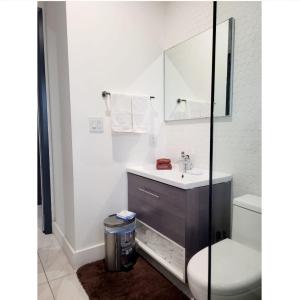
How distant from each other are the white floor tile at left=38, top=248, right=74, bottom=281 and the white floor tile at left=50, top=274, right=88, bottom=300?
7cm

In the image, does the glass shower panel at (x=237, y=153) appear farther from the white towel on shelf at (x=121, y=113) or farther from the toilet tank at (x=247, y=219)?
the white towel on shelf at (x=121, y=113)

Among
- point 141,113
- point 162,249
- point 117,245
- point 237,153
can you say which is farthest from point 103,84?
point 162,249

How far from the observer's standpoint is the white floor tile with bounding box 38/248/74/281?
1827 millimetres

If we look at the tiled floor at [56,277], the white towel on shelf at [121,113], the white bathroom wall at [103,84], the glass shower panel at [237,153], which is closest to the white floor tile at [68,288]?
the tiled floor at [56,277]

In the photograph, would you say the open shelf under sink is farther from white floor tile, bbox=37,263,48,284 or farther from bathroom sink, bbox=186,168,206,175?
white floor tile, bbox=37,263,48,284

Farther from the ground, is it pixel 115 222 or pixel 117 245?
pixel 115 222

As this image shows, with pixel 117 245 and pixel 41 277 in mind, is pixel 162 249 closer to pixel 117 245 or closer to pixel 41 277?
pixel 117 245

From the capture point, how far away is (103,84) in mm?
1966

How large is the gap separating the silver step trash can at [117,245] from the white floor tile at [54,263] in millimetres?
344

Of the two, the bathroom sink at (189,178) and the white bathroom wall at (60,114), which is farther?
the white bathroom wall at (60,114)

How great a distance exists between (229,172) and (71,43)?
1606 mm

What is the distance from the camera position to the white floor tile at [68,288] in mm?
1565

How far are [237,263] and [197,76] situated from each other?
4.90 feet
